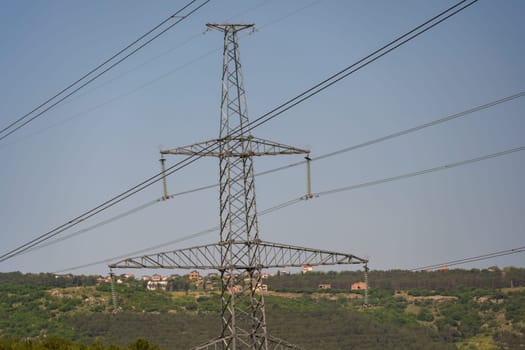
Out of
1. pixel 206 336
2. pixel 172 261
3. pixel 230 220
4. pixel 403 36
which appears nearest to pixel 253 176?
pixel 230 220

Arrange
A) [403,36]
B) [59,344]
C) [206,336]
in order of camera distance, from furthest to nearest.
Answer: [206,336] → [59,344] → [403,36]

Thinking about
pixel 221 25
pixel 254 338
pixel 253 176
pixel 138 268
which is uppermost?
pixel 221 25

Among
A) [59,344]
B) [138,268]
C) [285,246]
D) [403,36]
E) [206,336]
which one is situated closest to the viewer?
[403,36]

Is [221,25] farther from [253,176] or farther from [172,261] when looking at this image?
[172,261]

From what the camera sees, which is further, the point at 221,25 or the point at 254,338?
the point at 221,25

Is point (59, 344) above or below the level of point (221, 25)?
below

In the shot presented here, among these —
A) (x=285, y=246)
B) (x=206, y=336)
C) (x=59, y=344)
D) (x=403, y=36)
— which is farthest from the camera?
(x=206, y=336)

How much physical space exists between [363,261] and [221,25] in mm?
15739

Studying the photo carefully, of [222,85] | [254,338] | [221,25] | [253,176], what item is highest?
[221,25]

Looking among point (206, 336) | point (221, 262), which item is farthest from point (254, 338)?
point (206, 336)

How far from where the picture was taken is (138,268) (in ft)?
182

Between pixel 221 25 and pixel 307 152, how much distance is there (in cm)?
901

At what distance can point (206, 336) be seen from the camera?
197 metres

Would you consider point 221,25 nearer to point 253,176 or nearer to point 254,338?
point 253,176
